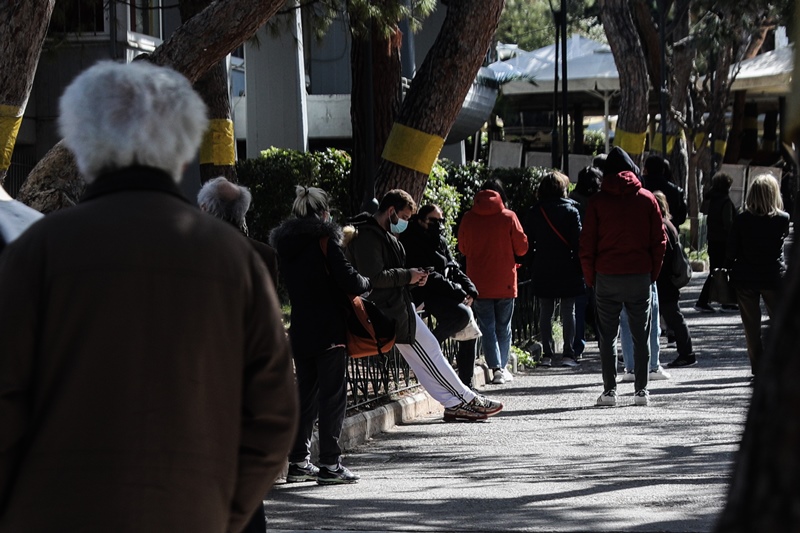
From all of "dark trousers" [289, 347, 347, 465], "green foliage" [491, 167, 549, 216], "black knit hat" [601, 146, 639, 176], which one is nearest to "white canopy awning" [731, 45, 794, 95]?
"green foliage" [491, 167, 549, 216]

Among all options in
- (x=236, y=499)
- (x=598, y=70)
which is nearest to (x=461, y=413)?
(x=236, y=499)

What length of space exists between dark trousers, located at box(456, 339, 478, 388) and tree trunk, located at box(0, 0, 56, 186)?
5.54m

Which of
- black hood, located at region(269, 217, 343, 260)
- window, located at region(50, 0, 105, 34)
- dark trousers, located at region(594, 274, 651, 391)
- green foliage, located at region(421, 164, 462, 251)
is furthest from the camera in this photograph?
window, located at region(50, 0, 105, 34)

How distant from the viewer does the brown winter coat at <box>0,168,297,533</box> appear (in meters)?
2.89

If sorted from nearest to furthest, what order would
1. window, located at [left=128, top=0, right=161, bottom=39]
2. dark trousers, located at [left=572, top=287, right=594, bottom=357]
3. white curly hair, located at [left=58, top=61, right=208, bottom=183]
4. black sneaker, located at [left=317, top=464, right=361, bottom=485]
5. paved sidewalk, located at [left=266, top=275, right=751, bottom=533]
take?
white curly hair, located at [left=58, top=61, right=208, bottom=183], paved sidewalk, located at [left=266, top=275, right=751, bottom=533], black sneaker, located at [left=317, top=464, right=361, bottom=485], dark trousers, located at [left=572, top=287, right=594, bottom=357], window, located at [left=128, top=0, right=161, bottom=39]

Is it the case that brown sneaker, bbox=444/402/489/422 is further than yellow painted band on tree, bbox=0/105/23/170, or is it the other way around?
brown sneaker, bbox=444/402/489/422

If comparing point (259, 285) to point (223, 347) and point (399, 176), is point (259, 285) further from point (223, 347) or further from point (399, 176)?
point (399, 176)

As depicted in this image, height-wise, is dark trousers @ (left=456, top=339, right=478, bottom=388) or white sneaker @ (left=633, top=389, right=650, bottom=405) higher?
dark trousers @ (left=456, top=339, right=478, bottom=388)

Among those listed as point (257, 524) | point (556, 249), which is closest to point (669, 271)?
point (556, 249)

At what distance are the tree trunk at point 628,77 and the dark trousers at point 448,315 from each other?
1206 centimetres

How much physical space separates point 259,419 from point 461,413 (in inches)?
300

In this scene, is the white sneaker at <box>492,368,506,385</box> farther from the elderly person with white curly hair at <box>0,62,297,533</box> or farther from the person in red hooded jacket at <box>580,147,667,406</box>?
the elderly person with white curly hair at <box>0,62,297,533</box>

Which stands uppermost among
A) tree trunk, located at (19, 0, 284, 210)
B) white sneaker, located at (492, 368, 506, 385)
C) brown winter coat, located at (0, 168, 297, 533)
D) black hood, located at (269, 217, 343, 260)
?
tree trunk, located at (19, 0, 284, 210)

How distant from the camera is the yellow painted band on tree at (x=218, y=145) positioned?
1121 centimetres
